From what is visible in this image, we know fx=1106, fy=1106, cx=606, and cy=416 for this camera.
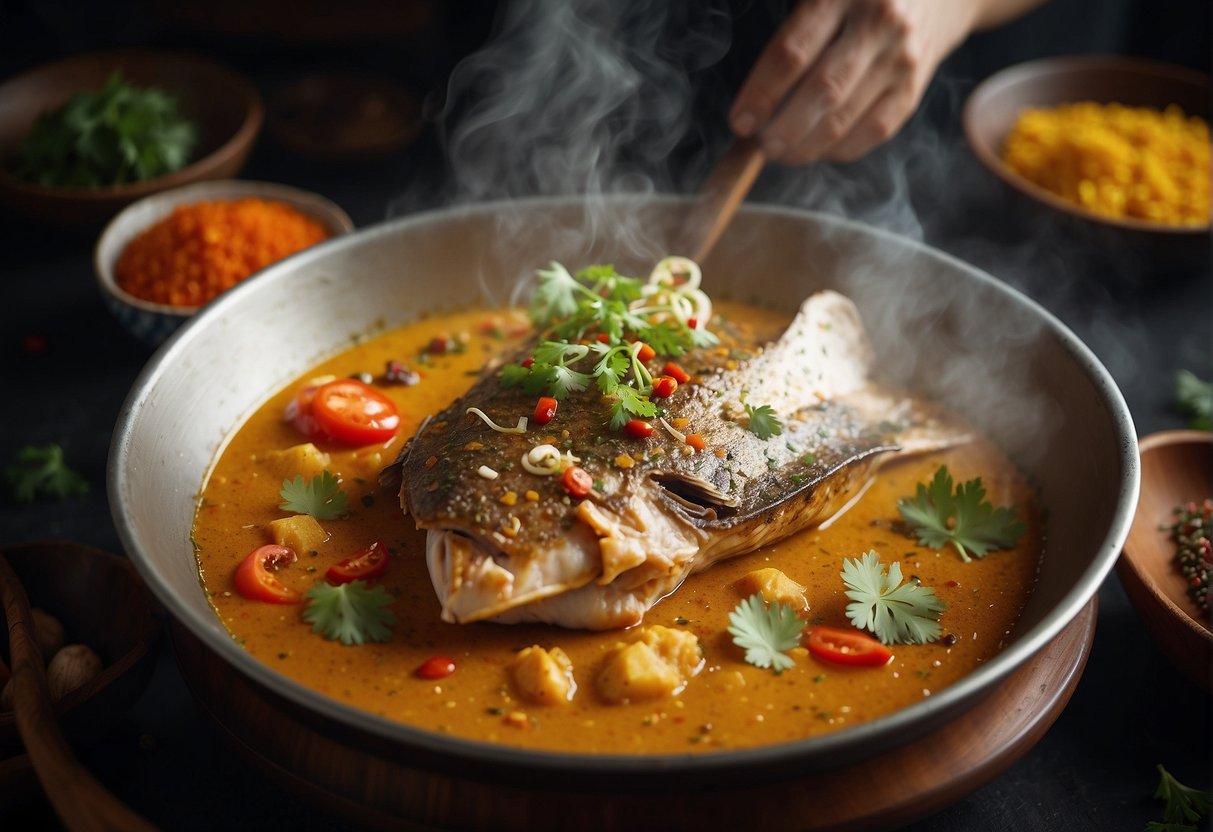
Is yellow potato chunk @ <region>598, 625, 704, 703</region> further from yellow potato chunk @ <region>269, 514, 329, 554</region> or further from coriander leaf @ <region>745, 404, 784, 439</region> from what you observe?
yellow potato chunk @ <region>269, 514, 329, 554</region>

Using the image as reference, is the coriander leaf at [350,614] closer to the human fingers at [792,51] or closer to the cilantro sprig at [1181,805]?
the cilantro sprig at [1181,805]

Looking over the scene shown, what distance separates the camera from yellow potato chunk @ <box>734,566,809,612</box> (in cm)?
331

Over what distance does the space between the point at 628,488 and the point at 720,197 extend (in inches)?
67.9

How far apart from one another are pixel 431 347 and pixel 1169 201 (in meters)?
3.68

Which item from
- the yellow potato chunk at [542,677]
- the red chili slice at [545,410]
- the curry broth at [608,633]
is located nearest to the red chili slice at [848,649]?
the curry broth at [608,633]

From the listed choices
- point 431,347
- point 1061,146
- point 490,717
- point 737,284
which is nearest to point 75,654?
point 490,717

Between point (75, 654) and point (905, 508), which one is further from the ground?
point (905, 508)

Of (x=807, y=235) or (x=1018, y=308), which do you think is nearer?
(x=1018, y=308)

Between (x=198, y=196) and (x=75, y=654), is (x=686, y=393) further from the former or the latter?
(x=198, y=196)

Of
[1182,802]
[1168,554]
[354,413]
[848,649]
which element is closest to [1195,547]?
[1168,554]

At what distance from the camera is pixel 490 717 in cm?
292

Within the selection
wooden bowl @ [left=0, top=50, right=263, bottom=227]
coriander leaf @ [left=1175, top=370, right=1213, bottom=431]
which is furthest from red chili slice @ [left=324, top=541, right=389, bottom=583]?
Answer: coriander leaf @ [left=1175, top=370, right=1213, bottom=431]

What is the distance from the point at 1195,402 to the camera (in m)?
4.71

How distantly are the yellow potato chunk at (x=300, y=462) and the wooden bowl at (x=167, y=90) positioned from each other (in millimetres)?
2193
